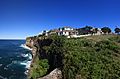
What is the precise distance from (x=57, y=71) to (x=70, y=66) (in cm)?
341

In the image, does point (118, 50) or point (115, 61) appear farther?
point (118, 50)

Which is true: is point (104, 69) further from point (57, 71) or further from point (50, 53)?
point (50, 53)

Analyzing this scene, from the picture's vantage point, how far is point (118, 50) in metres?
57.3

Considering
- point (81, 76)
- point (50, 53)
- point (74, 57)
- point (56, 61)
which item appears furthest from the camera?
point (50, 53)

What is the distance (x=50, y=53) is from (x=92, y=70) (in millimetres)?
22157

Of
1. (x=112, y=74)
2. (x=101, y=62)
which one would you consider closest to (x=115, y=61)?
(x=101, y=62)

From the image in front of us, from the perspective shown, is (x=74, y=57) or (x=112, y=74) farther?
(x=74, y=57)

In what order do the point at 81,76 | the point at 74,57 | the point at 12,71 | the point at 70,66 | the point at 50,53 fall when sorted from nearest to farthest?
the point at 81,76, the point at 70,66, the point at 74,57, the point at 50,53, the point at 12,71

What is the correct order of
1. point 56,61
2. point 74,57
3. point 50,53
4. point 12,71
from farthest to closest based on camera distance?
1. point 12,71
2. point 50,53
3. point 56,61
4. point 74,57

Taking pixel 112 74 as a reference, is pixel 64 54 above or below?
above

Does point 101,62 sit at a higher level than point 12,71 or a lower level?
higher

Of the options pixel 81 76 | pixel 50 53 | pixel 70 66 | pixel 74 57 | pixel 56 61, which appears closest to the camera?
pixel 81 76

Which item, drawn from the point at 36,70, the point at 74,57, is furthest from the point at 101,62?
the point at 36,70

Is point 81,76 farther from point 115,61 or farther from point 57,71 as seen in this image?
point 115,61
